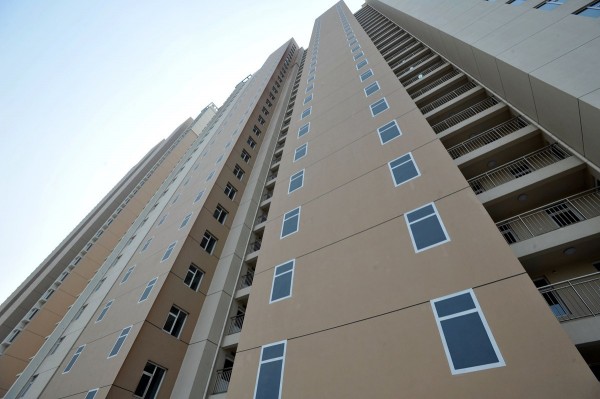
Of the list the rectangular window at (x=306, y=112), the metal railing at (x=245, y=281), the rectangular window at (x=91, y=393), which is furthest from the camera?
the rectangular window at (x=306, y=112)

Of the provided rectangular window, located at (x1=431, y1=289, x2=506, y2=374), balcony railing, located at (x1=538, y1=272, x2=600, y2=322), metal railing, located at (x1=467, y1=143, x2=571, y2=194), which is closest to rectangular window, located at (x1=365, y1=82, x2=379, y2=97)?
metal railing, located at (x1=467, y1=143, x2=571, y2=194)

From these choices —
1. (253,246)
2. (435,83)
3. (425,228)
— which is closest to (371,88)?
(435,83)

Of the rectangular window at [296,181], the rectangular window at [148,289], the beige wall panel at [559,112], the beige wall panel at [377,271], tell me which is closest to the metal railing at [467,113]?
the beige wall panel at [559,112]

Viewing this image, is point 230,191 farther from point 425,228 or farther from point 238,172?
point 425,228

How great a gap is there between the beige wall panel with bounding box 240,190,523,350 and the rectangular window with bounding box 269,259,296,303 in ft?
0.78

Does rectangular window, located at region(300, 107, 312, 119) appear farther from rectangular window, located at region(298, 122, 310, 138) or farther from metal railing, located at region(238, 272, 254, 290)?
metal railing, located at region(238, 272, 254, 290)

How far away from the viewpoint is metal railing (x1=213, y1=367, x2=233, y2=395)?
14.0 m

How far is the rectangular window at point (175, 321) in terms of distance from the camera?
1547 centimetres

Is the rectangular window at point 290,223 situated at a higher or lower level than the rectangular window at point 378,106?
lower

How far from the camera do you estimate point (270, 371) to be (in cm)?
912

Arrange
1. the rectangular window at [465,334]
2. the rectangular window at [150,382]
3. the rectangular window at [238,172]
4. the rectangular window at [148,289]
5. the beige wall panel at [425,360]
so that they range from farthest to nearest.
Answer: the rectangular window at [238,172]
the rectangular window at [148,289]
the rectangular window at [150,382]
the rectangular window at [465,334]
the beige wall panel at [425,360]

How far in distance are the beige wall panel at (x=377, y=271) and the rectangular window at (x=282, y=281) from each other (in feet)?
0.78

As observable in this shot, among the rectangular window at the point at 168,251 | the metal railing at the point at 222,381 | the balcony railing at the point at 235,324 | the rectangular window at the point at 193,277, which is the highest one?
the rectangular window at the point at 168,251

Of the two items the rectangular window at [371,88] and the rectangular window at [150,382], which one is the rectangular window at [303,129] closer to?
the rectangular window at [371,88]
